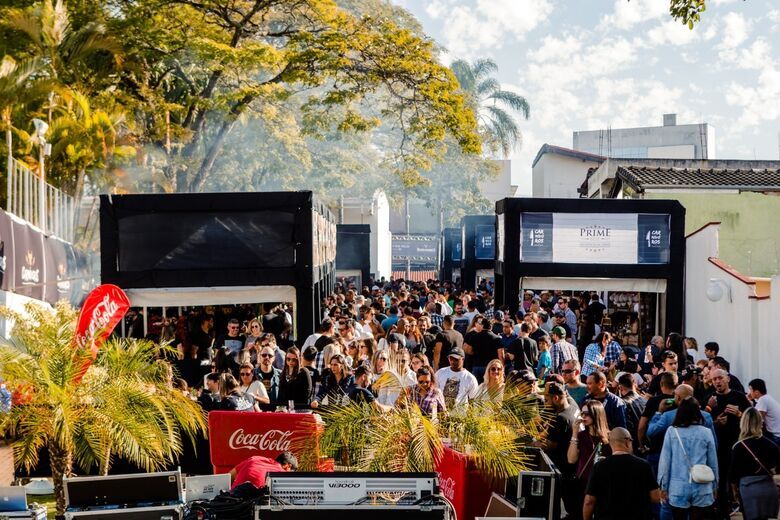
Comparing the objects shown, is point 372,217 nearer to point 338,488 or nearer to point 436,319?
point 436,319

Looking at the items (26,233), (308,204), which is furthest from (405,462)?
(26,233)

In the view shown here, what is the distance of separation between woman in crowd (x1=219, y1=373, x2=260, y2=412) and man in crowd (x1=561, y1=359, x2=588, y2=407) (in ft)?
11.5

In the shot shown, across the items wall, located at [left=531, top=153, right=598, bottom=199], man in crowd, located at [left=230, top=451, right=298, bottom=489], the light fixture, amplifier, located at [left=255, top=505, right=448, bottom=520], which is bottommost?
man in crowd, located at [left=230, top=451, right=298, bottom=489]

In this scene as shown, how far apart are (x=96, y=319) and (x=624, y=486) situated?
15.2 feet

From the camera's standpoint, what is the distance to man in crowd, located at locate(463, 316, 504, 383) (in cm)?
1403

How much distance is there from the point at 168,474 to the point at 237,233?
10.3 meters

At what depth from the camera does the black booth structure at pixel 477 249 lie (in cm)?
3453

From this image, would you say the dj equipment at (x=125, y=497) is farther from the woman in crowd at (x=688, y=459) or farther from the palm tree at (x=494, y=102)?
the palm tree at (x=494, y=102)

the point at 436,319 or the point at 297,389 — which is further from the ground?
the point at 436,319

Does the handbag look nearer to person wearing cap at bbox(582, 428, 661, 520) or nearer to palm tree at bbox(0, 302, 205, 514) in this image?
person wearing cap at bbox(582, 428, 661, 520)

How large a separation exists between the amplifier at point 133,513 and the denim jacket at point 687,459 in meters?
4.23

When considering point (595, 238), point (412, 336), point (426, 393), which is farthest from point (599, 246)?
point (426, 393)

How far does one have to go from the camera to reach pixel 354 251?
39406 mm

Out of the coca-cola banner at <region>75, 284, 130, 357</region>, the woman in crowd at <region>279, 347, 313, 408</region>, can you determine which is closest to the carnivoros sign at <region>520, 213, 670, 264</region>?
the woman in crowd at <region>279, 347, 313, 408</region>
